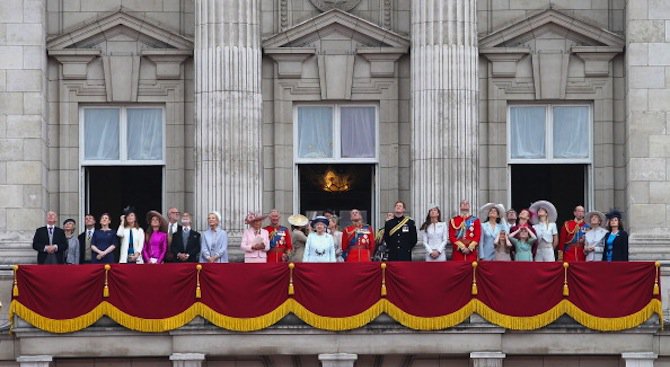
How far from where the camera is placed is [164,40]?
192ft

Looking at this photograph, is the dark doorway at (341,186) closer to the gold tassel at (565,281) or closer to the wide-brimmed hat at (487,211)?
the wide-brimmed hat at (487,211)

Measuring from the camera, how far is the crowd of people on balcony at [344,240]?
54.1 m

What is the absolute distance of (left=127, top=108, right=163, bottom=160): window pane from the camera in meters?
58.8

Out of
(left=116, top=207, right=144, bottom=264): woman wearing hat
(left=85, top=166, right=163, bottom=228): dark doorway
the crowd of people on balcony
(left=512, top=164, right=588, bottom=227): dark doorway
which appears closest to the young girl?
the crowd of people on balcony

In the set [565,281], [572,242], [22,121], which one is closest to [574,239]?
[572,242]

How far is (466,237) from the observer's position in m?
54.1

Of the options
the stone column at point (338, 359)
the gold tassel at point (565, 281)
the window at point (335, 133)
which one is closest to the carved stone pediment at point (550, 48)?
the window at point (335, 133)

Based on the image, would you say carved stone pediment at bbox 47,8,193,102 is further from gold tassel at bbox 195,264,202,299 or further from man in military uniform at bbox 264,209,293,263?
gold tassel at bbox 195,264,202,299

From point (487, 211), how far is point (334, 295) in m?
4.60

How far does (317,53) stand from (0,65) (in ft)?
25.2

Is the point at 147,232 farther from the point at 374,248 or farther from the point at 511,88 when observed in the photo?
the point at 511,88

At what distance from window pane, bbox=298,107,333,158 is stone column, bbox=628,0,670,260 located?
7299 mm

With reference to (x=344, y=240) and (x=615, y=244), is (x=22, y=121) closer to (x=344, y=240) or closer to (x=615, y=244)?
(x=344, y=240)

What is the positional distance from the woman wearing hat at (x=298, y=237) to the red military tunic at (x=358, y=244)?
99 centimetres
